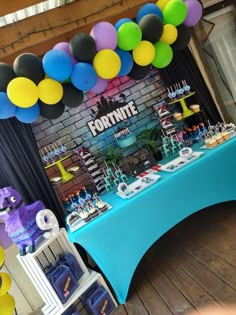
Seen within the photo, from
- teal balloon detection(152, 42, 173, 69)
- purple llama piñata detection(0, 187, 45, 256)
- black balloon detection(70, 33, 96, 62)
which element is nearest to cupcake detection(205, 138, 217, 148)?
teal balloon detection(152, 42, 173, 69)

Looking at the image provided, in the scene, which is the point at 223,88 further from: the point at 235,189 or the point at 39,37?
the point at 39,37

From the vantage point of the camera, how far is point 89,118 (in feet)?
8.86

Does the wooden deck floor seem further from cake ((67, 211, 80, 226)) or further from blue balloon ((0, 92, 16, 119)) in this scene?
blue balloon ((0, 92, 16, 119))

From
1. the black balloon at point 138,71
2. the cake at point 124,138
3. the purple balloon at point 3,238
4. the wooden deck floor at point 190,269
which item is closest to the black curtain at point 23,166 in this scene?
the purple balloon at point 3,238

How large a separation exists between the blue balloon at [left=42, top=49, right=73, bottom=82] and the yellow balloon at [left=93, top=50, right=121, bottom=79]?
0.70 ft

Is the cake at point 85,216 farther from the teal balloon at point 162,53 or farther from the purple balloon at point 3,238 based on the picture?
the teal balloon at point 162,53

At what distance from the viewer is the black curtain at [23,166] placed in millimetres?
2318

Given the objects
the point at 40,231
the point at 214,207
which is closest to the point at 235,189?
the point at 214,207

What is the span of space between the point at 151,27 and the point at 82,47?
59 centimetres

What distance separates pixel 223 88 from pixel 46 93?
208cm

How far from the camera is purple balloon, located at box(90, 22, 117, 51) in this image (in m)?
2.01

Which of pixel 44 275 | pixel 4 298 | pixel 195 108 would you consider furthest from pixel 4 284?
pixel 195 108

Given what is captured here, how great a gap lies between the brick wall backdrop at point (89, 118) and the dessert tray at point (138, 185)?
58cm

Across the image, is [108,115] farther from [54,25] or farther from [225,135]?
[225,135]
